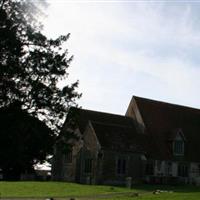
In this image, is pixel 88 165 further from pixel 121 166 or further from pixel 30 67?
pixel 30 67

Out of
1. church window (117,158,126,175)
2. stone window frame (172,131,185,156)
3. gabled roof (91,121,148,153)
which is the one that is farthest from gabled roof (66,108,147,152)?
stone window frame (172,131,185,156)

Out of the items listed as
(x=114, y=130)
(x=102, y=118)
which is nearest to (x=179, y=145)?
(x=114, y=130)

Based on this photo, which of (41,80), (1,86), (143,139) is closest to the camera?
(1,86)

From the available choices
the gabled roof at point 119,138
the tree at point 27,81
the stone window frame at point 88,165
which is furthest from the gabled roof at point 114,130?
the tree at point 27,81

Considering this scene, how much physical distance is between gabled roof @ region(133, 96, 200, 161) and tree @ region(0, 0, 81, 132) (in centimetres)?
2670

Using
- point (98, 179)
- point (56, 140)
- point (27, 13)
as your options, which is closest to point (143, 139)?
point (98, 179)

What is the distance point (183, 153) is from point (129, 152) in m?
8.73

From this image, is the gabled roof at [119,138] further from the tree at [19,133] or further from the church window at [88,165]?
the tree at [19,133]

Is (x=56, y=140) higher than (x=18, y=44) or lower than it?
lower

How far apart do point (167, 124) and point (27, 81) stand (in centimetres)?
3448

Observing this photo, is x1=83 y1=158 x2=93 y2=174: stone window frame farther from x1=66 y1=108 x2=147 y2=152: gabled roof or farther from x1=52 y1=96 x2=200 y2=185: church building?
x1=66 y1=108 x2=147 y2=152: gabled roof

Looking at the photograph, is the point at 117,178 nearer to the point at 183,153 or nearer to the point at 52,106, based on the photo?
the point at 183,153

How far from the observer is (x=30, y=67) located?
32.3m

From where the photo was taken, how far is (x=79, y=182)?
5641 cm
